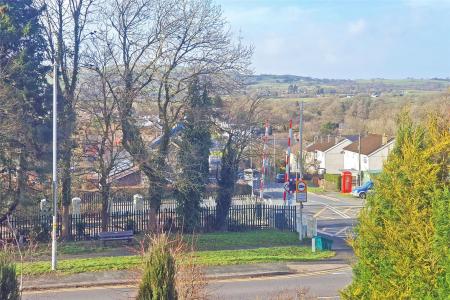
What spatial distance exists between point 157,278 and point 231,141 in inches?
815

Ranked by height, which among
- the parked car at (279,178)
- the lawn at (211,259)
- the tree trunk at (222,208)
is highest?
the parked car at (279,178)

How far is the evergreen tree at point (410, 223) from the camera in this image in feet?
28.5

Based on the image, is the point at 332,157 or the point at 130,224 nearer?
the point at 130,224

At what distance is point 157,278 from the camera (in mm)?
8688

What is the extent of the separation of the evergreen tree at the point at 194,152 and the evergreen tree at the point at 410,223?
1698 cm

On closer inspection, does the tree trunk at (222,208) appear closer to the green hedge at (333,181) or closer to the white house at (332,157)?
the green hedge at (333,181)

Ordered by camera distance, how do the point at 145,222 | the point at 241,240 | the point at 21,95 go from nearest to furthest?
the point at 21,95 → the point at 241,240 → the point at 145,222

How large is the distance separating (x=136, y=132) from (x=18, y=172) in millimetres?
5129

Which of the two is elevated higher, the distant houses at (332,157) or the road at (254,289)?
the distant houses at (332,157)

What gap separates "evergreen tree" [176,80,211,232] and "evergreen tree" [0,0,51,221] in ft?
19.5

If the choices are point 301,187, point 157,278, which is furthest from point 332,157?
point 157,278

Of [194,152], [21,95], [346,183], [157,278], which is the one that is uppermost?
[21,95]

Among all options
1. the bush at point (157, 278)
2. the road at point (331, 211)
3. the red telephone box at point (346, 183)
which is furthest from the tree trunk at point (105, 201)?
the red telephone box at point (346, 183)

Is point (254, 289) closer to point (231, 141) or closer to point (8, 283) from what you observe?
point (8, 283)
